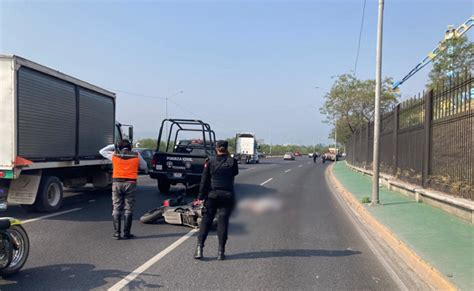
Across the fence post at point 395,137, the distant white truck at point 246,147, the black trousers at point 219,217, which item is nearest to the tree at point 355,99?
the distant white truck at point 246,147

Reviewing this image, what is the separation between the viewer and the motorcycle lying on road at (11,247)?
5.64 m

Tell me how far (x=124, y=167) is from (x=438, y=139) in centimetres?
827

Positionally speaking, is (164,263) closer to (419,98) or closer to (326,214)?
(326,214)

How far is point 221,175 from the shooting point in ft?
23.1

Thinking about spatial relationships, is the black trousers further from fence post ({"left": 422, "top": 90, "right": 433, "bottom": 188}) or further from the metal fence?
fence post ({"left": 422, "top": 90, "right": 433, "bottom": 188})

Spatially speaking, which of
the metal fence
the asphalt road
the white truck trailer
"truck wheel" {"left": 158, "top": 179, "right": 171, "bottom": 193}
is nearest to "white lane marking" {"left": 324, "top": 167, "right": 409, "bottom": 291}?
the asphalt road

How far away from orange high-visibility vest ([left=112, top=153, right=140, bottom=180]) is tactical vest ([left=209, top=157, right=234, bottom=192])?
6.89ft

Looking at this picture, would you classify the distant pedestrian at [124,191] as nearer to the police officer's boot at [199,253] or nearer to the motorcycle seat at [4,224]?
the police officer's boot at [199,253]

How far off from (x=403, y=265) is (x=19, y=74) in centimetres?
825

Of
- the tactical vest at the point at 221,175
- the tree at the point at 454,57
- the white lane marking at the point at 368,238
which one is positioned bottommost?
the white lane marking at the point at 368,238

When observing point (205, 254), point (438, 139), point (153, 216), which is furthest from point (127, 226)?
point (438, 139)

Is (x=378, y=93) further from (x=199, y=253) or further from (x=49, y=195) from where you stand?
(x=49, y=195)

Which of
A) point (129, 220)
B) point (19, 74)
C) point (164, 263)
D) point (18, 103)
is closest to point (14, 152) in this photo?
point (18, 103)

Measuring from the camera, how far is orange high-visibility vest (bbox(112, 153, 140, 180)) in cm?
848
